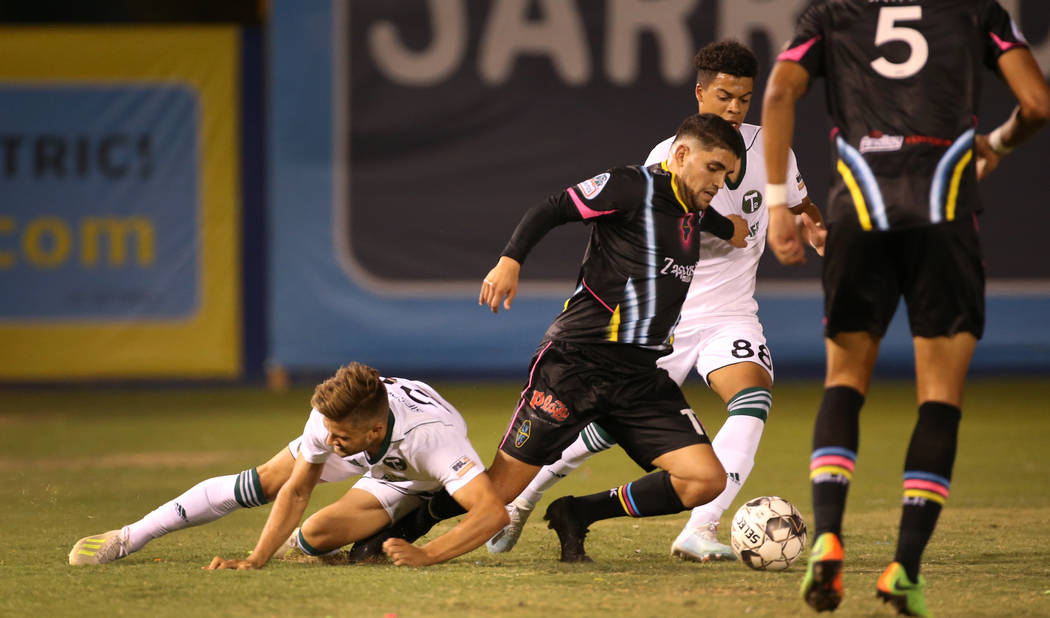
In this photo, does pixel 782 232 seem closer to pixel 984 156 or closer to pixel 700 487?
pixel 984 156

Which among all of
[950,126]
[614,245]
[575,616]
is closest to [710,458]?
[614,245]

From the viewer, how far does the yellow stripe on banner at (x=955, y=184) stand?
377cm

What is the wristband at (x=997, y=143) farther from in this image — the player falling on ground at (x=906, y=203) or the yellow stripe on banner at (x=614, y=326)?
the yellow stripe on banner at (x=614, y=326)

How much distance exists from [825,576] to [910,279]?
0.90m

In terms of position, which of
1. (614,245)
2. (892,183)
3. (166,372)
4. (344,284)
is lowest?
(166,372)

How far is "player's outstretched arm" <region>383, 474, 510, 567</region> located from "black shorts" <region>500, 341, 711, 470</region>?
0.29 metres

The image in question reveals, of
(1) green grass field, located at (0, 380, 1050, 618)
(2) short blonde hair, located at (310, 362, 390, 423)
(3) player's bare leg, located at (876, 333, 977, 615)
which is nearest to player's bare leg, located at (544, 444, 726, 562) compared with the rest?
(1) green grass field, located at (0, 380, 1050, 618)

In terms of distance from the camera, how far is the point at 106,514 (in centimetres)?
623

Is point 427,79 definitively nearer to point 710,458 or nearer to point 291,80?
point 291,80

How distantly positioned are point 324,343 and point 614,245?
814 centimetres

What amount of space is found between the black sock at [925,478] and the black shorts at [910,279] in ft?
0.80

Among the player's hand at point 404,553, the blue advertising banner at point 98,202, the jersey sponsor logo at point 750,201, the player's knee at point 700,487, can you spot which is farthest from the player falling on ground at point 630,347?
the blue advertising banner at point 98,202

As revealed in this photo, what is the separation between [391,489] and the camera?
5.06m

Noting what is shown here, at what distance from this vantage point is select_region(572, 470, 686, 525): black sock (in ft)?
15.9
